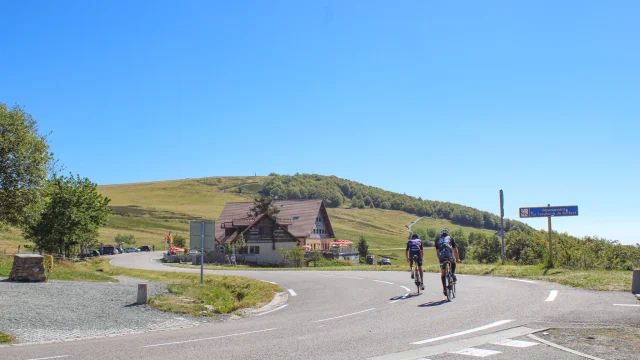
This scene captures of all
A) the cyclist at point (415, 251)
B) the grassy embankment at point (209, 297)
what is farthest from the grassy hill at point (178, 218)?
the cyclist at point (415, 251)

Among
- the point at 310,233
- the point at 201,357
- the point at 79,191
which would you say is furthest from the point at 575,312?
the point at 310,233

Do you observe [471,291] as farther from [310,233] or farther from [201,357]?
[310,233]

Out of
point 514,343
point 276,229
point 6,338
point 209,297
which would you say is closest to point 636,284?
point 514,343

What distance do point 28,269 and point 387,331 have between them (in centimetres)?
1493

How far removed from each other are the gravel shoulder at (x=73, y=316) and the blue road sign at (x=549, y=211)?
48.8ft

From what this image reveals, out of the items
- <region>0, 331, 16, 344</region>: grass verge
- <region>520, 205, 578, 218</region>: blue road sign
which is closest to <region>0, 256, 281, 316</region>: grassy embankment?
<region>0, 331, 16, 344</region>: grass verge

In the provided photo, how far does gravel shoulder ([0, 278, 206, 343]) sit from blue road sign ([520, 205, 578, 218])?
48.8 ft

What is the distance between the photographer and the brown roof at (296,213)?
75.3 m

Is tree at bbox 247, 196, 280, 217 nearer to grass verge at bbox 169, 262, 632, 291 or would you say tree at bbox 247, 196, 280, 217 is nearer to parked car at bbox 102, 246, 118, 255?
parked car at bbox 102, 246, 118, 255

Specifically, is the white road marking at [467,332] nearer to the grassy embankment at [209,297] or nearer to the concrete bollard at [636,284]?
the concrete bollard at [636,284]

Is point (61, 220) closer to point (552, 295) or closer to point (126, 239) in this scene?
point (552, 295)

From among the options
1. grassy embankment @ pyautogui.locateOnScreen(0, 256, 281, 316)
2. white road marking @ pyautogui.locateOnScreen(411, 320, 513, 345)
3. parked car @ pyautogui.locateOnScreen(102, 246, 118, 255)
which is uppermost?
white road marking @ pyautogui.locateOnScreen(411, 320, 513, 345)

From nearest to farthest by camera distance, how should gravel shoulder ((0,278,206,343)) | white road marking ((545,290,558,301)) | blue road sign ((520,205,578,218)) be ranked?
gravel shoulder ((0,278,206,343)) → white road marking ((545,290,558,301)) → blue road sign ((520,205,578,218))

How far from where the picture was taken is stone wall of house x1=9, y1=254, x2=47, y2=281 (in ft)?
60.0
